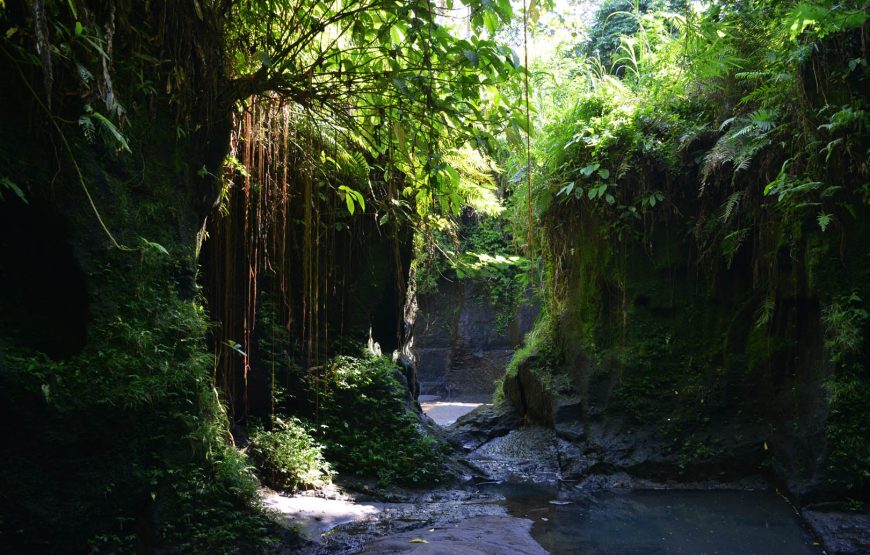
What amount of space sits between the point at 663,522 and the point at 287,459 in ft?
11.7

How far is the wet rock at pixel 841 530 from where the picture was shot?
4836mm

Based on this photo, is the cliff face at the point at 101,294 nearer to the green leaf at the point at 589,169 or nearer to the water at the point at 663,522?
the water at the point at 663,522

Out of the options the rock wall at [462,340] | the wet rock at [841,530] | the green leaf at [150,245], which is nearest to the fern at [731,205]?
the wet rock at [841,530]

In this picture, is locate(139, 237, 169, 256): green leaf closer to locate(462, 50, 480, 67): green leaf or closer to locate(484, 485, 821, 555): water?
locate(462, 50, 480, 67): green leaf

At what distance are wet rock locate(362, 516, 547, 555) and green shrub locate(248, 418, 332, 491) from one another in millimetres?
1364

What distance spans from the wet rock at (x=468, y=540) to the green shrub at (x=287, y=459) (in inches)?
53.7

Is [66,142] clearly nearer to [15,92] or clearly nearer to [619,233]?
[15,92]

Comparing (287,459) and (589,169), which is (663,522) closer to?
(287,459)

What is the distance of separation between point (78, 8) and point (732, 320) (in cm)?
725

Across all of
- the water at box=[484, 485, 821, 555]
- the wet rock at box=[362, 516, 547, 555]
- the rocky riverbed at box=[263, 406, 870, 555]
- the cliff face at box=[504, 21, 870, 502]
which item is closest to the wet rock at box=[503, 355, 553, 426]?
the cliff face at box=[504, 21, 870, 502]

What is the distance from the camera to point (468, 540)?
4.77 m

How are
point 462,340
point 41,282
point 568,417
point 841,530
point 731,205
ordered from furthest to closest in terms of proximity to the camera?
1. point 462,340
2. point 568,417
3. point 731,205
4. point 841,530
5. point 41,282

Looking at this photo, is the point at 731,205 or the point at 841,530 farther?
the point at 731,205

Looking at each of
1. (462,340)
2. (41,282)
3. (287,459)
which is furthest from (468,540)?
(462,340)
